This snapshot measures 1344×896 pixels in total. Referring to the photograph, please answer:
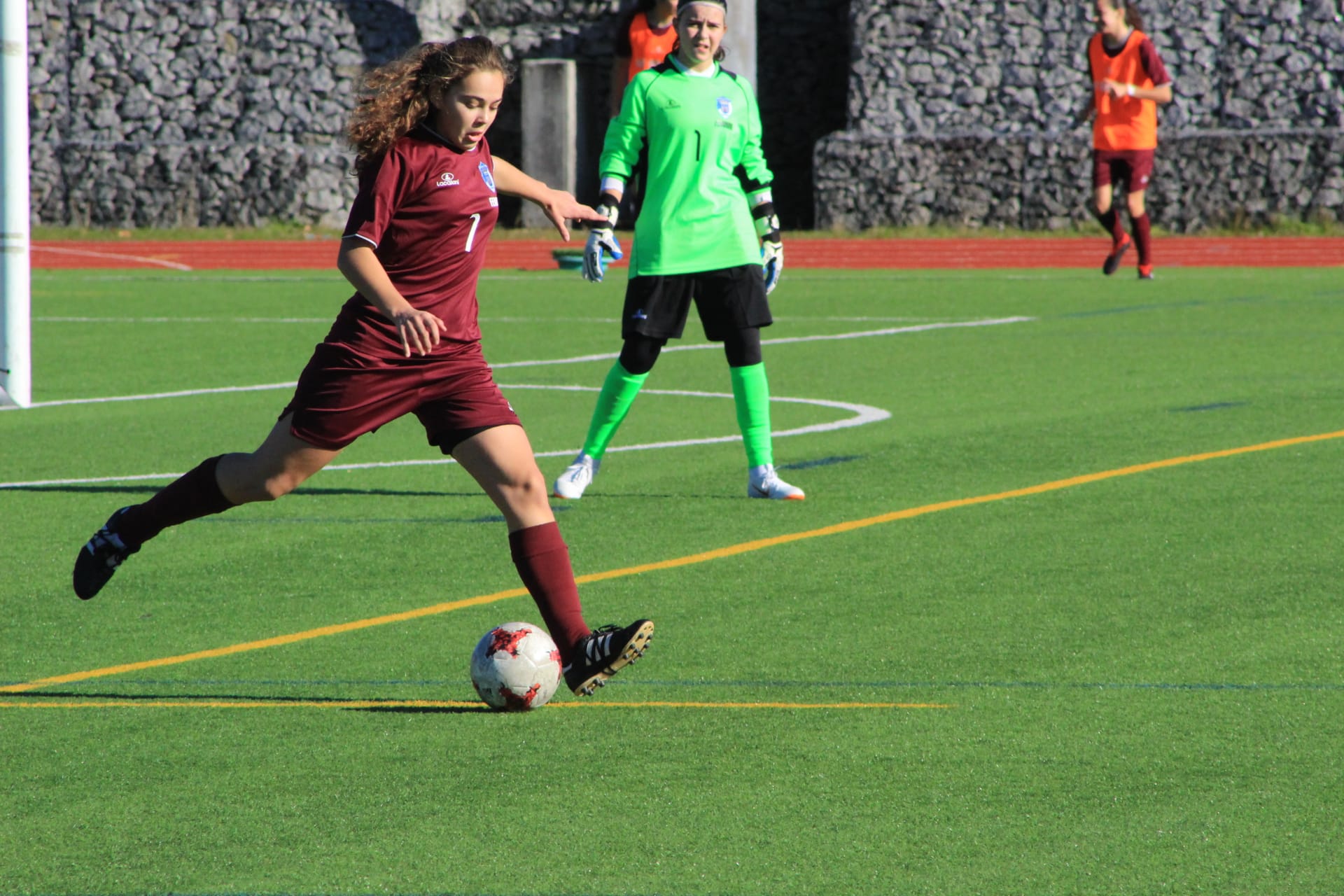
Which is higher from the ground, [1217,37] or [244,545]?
[1217,37]

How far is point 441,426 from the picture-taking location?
5.65m

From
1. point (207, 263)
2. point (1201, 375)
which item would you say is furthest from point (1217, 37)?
point (1201, 375)

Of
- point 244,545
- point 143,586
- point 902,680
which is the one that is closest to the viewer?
point 902,680

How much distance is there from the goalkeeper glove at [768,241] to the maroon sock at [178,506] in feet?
11.4

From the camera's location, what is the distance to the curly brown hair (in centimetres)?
550

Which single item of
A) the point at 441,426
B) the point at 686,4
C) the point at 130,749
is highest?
the point at 686,4

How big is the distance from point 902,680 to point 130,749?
6.41 ft

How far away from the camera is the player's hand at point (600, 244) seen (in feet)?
27.1

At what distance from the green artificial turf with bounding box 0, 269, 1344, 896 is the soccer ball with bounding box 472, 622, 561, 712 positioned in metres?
0.09

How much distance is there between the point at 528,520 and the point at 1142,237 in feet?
54.1

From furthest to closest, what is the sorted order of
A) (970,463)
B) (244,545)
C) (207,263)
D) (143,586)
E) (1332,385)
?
(207,263)
(1332,385)
(970,463)
(244,545)
(143,586)

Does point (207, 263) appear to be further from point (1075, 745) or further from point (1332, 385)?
point (1075, 745)

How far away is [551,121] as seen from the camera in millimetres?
32062

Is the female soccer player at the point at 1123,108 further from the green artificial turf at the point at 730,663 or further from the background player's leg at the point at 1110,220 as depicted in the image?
the green artificial turf at the point at 730,663
